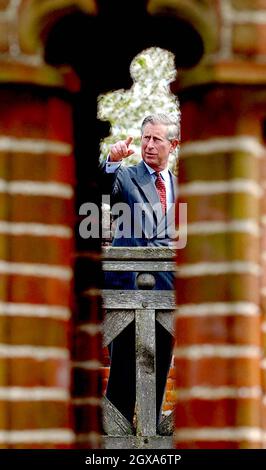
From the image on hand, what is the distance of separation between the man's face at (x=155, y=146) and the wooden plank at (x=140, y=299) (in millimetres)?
559

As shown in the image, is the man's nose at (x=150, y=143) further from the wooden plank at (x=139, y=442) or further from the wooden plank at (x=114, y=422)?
the wooden plank at (x=139, y=442)

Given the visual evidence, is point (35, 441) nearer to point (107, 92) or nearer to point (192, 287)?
point (192, 287)

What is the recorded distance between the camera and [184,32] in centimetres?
226

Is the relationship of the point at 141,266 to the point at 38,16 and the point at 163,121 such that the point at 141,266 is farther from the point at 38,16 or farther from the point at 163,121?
the point at 38,16

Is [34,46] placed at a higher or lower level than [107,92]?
lower

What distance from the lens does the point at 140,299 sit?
6074 millimetres

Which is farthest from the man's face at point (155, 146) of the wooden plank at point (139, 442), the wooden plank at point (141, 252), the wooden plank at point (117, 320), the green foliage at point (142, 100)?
the green foliage at point (142, 100)

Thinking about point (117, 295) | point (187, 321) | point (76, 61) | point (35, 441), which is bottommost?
point (35, 441)

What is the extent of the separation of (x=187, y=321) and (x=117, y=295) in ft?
12.8

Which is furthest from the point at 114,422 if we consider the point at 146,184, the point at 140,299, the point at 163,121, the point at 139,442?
the point at 163,121

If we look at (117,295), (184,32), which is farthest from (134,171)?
(184,32)

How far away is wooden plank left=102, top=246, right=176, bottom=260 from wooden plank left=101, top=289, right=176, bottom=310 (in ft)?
0.60

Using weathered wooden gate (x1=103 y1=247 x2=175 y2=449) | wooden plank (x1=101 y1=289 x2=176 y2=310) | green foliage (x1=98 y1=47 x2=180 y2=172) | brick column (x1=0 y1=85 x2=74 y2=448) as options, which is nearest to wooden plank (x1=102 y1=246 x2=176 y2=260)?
weathered wooden gate (x1=103 y1=247 x2=175 y2=449)
